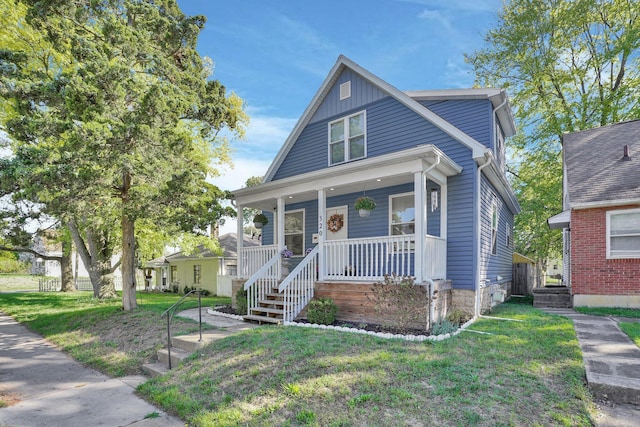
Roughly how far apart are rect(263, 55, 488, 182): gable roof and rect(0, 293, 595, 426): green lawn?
4.50 meters

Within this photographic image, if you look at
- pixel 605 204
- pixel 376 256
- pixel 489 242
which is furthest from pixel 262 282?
pixel 605 204

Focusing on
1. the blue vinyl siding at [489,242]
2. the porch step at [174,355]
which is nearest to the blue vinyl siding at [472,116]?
the blue vinyl siding at [489,242]

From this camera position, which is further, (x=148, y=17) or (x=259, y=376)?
(x=148, y=17)

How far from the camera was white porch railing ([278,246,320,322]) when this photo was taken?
8.25 m

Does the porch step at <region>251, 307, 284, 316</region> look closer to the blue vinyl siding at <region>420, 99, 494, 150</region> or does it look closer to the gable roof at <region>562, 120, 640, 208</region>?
the blue vinyl siding at <region>420, 99, 494, 150</region>

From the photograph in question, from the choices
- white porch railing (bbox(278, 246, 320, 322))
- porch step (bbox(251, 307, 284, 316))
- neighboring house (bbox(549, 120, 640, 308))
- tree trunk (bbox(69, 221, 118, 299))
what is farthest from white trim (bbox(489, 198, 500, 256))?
tree trunk (bbox(69, 221, 118, 299))

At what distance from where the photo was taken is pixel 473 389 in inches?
158

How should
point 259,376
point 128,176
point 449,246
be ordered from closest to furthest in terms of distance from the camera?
point 259,376
point 449,246
point 128,176

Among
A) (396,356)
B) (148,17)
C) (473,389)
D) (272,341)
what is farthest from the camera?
(148,17)

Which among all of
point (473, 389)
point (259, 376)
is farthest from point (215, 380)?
point (473, 389)

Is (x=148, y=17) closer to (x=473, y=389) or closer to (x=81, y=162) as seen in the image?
(x=81, y=162)

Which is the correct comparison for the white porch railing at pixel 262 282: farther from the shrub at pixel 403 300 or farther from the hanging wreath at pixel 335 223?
the shrub at pixel 403 300

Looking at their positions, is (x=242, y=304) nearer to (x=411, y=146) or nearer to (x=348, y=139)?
(x=348, y=139)

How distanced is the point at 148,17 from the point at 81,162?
4.40 m
